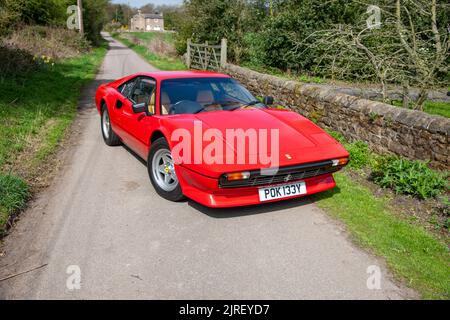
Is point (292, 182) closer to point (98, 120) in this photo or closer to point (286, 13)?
point (98, 120)

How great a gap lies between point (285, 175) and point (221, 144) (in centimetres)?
70

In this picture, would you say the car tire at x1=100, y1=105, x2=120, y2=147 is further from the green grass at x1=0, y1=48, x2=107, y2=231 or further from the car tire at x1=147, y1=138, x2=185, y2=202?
the car tire at x1=147, y1=138, x2=185, y2=202

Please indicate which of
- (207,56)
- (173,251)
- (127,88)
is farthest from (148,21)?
(173,251)

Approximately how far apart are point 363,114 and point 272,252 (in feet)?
11.3

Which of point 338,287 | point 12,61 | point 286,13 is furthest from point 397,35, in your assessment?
point 12,61

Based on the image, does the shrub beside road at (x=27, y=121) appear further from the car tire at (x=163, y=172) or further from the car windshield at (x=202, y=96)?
the car windshield at (x=202, y=96)

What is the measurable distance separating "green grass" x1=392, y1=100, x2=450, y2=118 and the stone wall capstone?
2.24 meters

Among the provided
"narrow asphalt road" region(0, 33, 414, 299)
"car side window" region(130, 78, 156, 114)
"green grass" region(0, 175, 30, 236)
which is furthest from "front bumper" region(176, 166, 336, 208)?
"green grass" region(0, 175, 30, 236)

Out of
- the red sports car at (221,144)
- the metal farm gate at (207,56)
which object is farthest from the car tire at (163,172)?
the metal farm gate at (207,56)

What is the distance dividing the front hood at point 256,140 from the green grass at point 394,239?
0.66 metres

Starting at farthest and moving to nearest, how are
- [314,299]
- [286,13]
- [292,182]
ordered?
[286,13]
[292,182]
[314,299]

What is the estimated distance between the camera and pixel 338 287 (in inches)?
105

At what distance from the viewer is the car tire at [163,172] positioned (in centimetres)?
393

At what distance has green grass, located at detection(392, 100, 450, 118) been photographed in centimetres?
775
